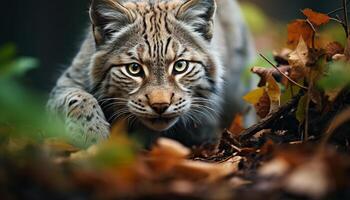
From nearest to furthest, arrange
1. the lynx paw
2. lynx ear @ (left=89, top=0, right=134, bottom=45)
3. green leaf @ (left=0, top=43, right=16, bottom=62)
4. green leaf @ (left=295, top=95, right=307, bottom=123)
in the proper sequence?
green leaf @ (left=0, top=43, right=16, bottom=62), green leaf @ (left=295, top=95, right=307, bottom=123), the lynx paw, lynx ear @ (left=89, top=0, right=134, bottom=45)

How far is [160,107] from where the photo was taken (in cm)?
428

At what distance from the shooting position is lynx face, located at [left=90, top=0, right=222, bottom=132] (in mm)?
4445

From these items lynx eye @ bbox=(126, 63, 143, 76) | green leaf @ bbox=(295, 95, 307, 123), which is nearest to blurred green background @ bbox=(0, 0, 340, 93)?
lynx eye @ bbox=(126, 63, 143, 76)

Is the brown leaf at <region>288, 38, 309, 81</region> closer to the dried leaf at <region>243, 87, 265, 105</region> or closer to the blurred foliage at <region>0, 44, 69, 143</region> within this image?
the dried leaf at <region>243, 87, 265, 105</region>

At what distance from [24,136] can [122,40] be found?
1996 millimetres

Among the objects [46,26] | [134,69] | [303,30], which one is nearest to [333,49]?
[303,30]

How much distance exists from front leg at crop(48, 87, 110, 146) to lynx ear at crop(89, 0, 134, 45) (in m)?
0.48

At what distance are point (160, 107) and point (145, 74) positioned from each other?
351 millimetres

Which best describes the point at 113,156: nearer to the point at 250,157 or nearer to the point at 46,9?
the point at 250,157

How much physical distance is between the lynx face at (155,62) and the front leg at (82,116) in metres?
0.16

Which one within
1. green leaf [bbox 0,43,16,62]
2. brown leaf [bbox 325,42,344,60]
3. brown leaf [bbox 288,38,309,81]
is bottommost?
brown leaf [bbox 288,38,309,81]

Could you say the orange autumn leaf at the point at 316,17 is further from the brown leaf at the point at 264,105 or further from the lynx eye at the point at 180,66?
the lynx eye at the point at 180,66

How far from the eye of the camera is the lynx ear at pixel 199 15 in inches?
195

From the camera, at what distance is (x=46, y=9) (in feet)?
35.2
